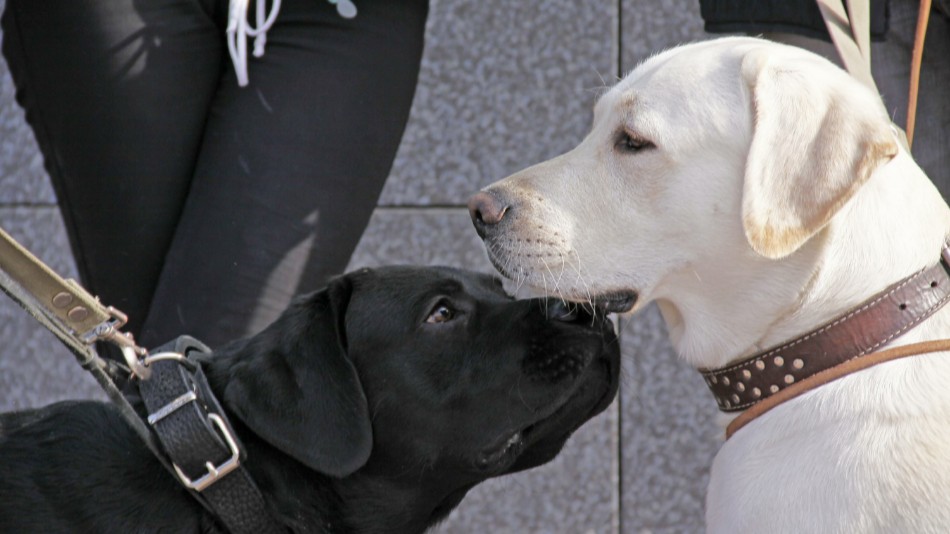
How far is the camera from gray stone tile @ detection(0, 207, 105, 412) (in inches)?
175

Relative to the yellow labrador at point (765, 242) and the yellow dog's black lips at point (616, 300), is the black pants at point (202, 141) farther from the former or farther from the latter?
the yellow dog's black lips at point (616, 300)

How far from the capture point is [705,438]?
4.33 metres

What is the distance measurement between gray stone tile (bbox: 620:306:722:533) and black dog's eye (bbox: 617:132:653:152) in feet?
6.51

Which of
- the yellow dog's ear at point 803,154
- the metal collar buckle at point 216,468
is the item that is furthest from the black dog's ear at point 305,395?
the yellow dog's ear at point 803,154

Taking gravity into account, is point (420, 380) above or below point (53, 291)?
below

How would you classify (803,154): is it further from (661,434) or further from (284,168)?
(661,434)

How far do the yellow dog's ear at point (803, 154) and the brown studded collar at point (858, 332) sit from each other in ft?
0.58

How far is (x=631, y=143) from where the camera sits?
2385 mm

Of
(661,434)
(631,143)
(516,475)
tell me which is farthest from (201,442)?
(661,434)

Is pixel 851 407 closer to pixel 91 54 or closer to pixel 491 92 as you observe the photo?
pixel 91 54

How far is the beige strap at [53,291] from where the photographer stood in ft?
6.47

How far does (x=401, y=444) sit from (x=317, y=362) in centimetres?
24

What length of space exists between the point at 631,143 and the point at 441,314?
0.53 m

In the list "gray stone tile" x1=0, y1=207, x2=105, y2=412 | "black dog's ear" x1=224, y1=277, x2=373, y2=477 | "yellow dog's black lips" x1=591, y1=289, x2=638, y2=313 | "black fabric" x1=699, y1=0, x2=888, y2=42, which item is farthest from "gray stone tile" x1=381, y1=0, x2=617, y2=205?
"black dog's ear" x1=224, y1=277, x2=373, y2=477
